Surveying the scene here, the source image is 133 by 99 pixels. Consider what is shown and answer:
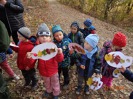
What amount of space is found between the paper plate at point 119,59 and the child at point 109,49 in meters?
0.42

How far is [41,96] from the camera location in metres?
4.46

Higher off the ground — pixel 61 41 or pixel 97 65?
pixel 61 41

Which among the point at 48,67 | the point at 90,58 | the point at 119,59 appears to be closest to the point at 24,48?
the point at 48,67

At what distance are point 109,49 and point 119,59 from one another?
28.3 inches

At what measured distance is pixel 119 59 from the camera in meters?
3.54

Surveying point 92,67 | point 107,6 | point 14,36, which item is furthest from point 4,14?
point 107,6

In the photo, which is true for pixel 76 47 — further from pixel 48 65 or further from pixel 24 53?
pixel 24 53

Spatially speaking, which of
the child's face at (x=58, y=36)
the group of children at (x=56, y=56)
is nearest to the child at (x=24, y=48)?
the group of children at (x=56, y=56)

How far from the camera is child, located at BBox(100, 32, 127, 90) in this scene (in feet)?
12.8

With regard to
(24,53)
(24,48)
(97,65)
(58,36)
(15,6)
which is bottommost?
(97,65)

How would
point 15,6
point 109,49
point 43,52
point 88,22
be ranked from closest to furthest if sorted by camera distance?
point 43,52 < point 109,49 < point 15,6 < point 88,22

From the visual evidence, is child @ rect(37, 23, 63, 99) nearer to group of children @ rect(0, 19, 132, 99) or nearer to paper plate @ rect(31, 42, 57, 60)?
group of children @ rect(0, 19, 132, 99)

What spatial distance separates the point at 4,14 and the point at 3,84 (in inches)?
78.7

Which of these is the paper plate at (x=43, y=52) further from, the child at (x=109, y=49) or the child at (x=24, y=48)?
the child at (x=109, y=49)
